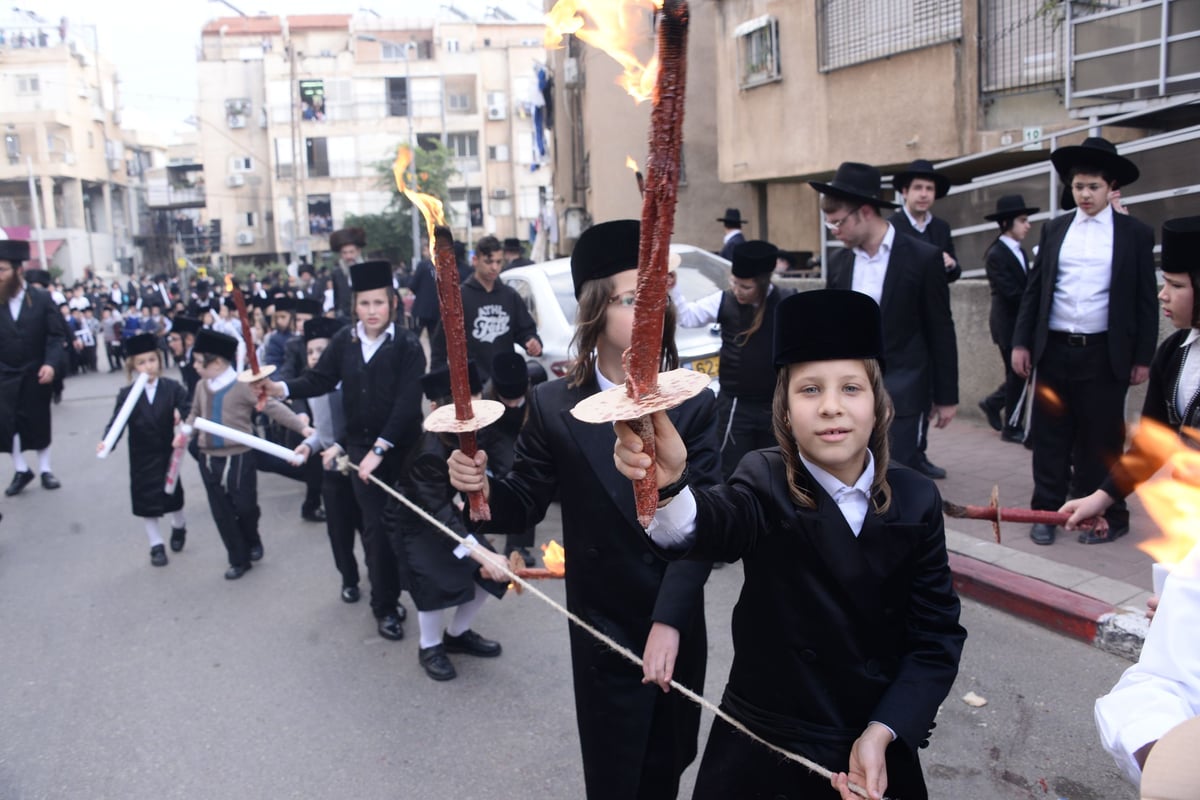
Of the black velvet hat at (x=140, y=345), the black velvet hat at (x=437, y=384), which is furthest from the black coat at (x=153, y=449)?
the black velvet hat at (x=437, y=384)

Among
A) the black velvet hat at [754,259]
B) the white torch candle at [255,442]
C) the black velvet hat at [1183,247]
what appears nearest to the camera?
the black velvet hat at [1183,247]

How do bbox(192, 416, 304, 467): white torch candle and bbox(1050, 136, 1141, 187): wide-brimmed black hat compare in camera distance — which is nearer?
bbox(1050, 136, 1141, 187): wide-brimmed black hat

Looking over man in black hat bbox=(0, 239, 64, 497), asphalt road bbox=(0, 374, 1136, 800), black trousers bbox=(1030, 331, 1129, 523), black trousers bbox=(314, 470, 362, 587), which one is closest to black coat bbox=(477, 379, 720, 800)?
asphalt road bbox=(0, 374, 1136, 800)

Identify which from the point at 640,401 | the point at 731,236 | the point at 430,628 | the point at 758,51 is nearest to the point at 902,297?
the point at 430,628

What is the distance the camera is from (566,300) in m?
8.62

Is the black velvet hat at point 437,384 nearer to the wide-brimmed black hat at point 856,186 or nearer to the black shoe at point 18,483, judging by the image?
the wide-brimmed black hat at point 856,186

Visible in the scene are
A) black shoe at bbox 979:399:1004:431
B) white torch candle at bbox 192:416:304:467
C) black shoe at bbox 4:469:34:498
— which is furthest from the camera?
black shoe at bbox 4:469:34:498

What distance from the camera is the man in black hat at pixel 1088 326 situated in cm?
557

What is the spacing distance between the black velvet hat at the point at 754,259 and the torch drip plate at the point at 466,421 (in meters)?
3.73

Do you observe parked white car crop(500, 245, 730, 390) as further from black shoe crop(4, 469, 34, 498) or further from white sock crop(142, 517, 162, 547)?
black shoe crop(4, 469, 34, 498)

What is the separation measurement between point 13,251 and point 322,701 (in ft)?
20.5

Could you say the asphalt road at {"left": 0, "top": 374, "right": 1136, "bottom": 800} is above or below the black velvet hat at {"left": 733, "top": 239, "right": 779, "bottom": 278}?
below

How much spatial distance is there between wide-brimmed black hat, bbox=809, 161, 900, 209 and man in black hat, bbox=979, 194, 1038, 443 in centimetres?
318

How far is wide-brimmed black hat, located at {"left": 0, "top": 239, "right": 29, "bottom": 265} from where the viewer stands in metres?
8.67
